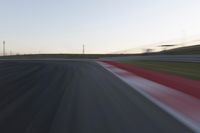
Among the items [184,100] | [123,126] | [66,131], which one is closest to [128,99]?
[184,100]

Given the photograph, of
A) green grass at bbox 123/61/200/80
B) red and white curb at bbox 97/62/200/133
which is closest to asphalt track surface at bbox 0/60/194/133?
red and white curb at bbox 97/62/200/133

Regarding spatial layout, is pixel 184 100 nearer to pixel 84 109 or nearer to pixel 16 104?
pixel 84 109

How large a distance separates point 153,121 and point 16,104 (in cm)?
367

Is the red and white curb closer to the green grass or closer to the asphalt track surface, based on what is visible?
the asphalt track surface

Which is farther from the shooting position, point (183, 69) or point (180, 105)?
point (183, 69)

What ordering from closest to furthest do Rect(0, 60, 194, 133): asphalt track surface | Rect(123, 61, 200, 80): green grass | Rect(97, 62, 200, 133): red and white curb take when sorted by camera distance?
Rect(0, 60, 194, 133): asphalt track surface → Rect(97, 62, 200, 133): red and white curb → Rect(123, 61, 200, 80): green grass

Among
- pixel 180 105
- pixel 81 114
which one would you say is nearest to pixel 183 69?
pixel 180 105

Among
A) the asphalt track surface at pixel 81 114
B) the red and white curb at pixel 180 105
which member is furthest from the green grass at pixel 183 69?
the asphalt track surface at pixel 81 114

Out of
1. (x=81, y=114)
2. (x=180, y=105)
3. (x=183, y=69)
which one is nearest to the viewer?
(x=81, y=114)

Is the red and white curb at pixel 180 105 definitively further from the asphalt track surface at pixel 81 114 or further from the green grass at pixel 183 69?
the green grass at pixel 183 69

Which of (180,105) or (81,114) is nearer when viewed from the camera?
(81,114)

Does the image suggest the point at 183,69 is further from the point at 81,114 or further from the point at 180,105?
the point at 81,114

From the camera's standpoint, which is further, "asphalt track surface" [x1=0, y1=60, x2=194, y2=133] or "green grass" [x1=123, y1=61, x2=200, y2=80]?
"green grass" [x1=123, y1=61, x2=200, y2=80]

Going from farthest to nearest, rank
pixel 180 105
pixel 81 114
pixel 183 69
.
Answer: pixel 183 69 < pixel 180 105 < pixel 81 114
